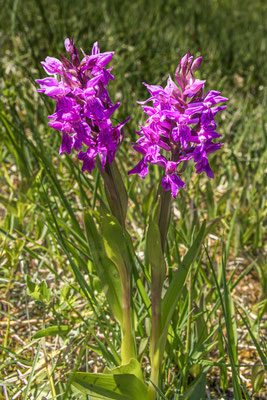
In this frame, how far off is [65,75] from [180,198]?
1.12 m

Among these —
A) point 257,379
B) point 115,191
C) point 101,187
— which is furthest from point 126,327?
point 101,187

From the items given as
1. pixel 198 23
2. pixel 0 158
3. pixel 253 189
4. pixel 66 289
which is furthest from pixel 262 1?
pixel 66 289

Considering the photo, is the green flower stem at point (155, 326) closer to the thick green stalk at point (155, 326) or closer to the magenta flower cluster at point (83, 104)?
the thick green stalk at point (155, 326)

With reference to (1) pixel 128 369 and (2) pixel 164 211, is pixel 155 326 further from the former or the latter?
(2) pixel 164 211

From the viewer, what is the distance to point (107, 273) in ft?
4.42

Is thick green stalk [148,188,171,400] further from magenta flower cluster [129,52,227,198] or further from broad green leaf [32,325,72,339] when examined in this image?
broad green leaf [32,325,72,339]

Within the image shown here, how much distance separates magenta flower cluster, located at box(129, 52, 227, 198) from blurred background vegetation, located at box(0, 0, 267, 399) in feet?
1.18

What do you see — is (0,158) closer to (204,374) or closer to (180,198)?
(180,198)

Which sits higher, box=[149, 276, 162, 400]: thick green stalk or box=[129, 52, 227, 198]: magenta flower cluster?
box=[129, 52, 227, 198]: magenta flower cluster

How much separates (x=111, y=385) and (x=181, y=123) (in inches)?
28.1

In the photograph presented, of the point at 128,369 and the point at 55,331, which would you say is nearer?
the point at 128,369

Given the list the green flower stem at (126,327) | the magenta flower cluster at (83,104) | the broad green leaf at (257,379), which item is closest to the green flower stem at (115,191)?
the magenta flower cluster at (83,104)

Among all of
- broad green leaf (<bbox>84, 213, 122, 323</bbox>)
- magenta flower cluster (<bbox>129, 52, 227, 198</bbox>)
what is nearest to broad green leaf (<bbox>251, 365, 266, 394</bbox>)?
broad green leaf (<bbox>84, 213, 122, 323</bbox>)

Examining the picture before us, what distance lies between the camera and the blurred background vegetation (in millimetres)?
1554
